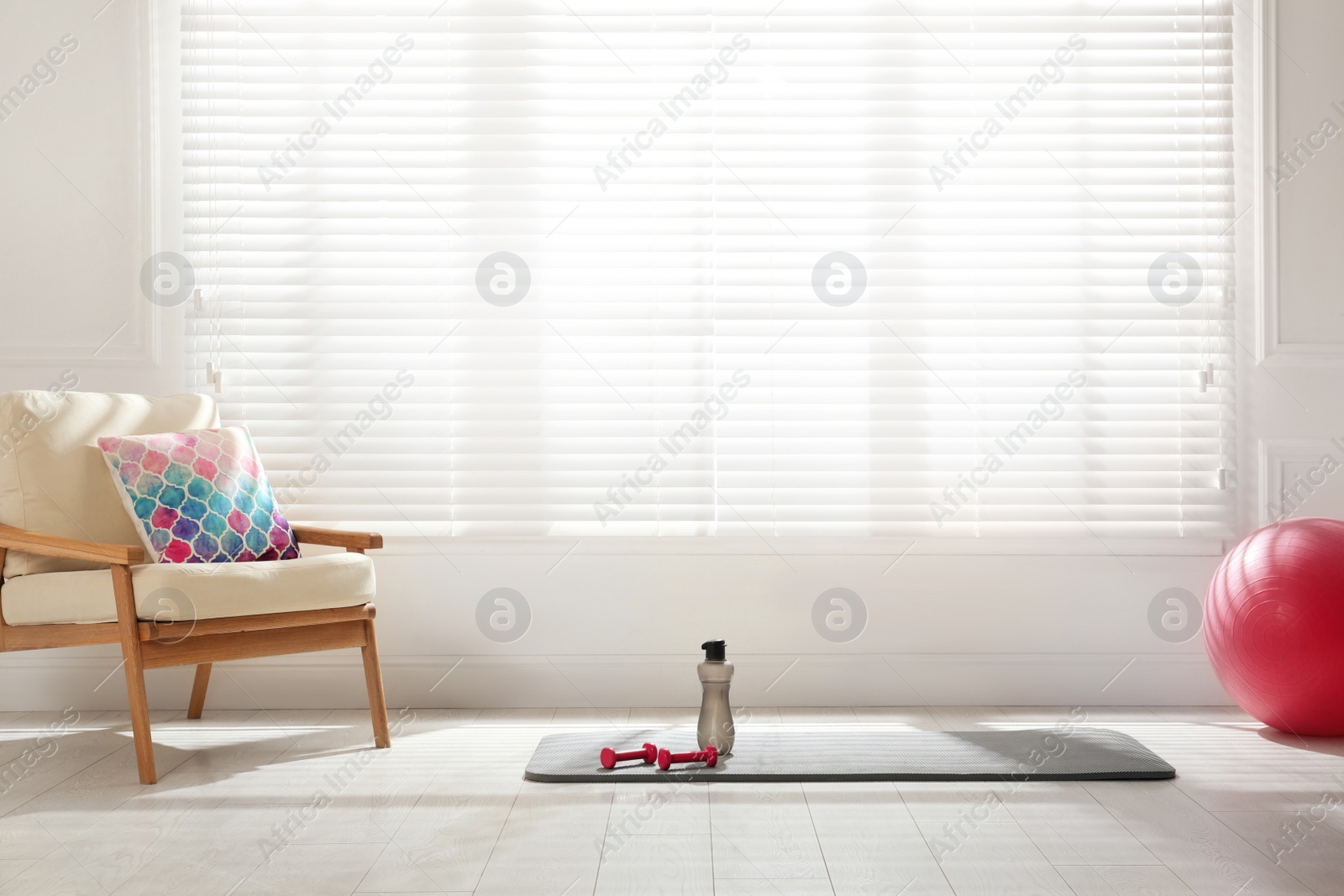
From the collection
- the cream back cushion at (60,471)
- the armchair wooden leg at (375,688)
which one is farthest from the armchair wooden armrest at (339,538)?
the cream back cushion at (60,471)

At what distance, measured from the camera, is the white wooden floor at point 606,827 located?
1817mm

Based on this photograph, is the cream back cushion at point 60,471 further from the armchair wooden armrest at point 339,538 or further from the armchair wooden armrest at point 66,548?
the armchair wooden armrest at point 339,538

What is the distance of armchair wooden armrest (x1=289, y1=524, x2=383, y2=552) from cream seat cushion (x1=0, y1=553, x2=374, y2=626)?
25 cm

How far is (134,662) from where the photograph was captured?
2.40 metres

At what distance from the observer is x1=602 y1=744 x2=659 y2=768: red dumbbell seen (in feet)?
8.04

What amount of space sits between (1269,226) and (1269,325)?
33 cm

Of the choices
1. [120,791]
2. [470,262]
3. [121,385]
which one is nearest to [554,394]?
[470,262]

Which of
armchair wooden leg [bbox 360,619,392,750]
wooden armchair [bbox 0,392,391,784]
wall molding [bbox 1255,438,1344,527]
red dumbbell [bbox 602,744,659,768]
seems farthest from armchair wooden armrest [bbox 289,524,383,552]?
wall molding [bbox 1255,438,1344,527]

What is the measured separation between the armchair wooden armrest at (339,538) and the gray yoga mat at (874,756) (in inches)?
30.2

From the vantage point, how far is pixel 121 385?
10.6ft

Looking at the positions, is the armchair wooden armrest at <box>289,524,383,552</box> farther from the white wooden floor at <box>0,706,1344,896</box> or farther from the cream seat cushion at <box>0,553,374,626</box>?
the white wooden floor at <box>0,706,1344,896</box>

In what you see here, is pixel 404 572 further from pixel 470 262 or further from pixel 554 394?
pixel 470 262

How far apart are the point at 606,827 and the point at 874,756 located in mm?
833

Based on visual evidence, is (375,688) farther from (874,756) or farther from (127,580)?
(874,756)
